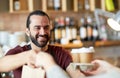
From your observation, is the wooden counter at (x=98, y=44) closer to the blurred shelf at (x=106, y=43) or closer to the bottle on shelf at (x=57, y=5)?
the blurred shelf at (x=106, y=43)

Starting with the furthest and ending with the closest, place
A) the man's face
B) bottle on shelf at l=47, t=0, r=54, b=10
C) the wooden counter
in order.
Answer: bottle on shelf at l=47, t=0, r=54, b=10
the wooden counter
the man's face

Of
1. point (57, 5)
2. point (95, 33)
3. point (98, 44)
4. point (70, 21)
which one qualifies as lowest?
A: point (98, 44)

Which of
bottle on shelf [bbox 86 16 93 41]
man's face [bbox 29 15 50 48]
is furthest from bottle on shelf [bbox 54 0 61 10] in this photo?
man's face [bbox 29 15 50 48]

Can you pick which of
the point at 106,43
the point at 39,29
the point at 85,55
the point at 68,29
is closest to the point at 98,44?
the point at 106,43

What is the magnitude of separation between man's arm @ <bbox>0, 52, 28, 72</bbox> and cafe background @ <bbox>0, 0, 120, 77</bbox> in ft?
9.21

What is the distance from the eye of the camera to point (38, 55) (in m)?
0.70

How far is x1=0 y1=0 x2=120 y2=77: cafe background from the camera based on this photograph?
4.05 m

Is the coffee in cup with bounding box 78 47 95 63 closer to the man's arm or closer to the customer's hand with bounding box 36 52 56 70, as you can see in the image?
the man's arm

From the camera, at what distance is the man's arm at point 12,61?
0.95 m

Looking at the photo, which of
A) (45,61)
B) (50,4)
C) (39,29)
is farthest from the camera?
(50,4)

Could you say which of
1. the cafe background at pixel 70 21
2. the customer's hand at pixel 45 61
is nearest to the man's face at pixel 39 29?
the customer's hand at pixel 45 61

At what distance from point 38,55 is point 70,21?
3768 mm

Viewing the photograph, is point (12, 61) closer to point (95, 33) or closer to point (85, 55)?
point (85, 55)

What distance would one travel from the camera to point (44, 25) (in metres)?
1.22
